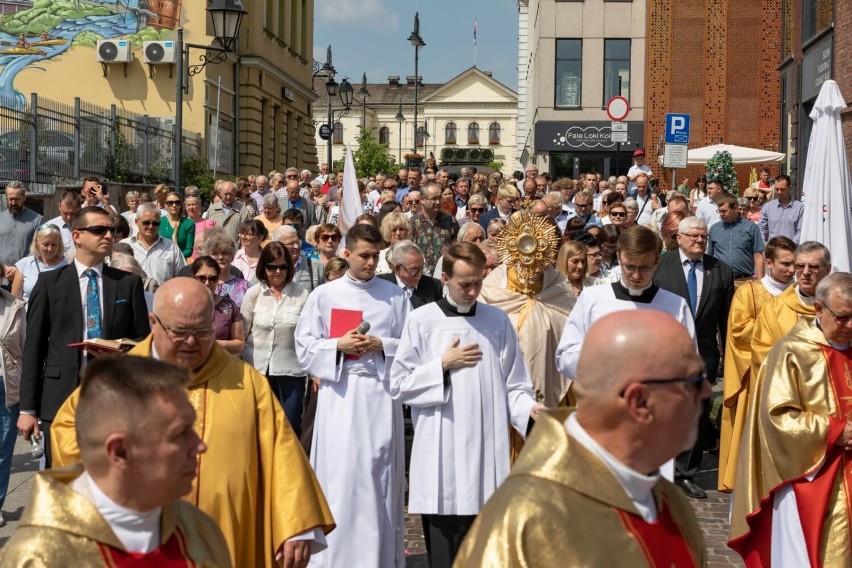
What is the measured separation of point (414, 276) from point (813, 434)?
11.0ft

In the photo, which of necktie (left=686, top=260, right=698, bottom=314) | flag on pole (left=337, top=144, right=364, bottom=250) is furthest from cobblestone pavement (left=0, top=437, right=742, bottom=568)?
flag on pole (left=337, top=144, right=364, bottom=250)

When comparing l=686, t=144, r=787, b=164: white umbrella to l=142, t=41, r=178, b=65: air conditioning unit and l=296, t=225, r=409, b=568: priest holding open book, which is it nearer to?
l=142, t=41, r=178, b=65: air conditioning unit

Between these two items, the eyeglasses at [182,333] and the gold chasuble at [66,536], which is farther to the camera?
the eyeglasses at [182,333]

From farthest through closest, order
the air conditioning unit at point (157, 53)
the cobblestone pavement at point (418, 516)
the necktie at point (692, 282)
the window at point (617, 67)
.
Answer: the window at point (617, 67), the air conditioning unit at point (157, 53), the necktie at point (692, 282), the cobblestone pavement at point (418, 516)

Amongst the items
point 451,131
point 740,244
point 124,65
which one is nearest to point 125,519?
point 740,244

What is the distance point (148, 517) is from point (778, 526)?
3.91 metres

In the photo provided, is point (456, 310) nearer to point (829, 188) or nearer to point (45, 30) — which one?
point (829, 188)

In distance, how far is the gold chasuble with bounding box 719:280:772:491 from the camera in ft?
27.4

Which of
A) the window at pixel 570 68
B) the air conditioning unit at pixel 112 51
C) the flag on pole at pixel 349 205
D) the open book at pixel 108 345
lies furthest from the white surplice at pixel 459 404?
the window at pixel 570 68

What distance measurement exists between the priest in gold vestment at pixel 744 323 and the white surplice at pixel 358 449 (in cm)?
250

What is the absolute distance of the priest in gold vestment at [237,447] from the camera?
4.52m

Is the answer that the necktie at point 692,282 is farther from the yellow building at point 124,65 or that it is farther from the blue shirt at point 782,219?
the yellow building at point 124,65

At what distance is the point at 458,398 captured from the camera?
6.48 metres

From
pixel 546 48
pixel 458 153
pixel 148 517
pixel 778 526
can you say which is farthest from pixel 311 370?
pixel 458 153
